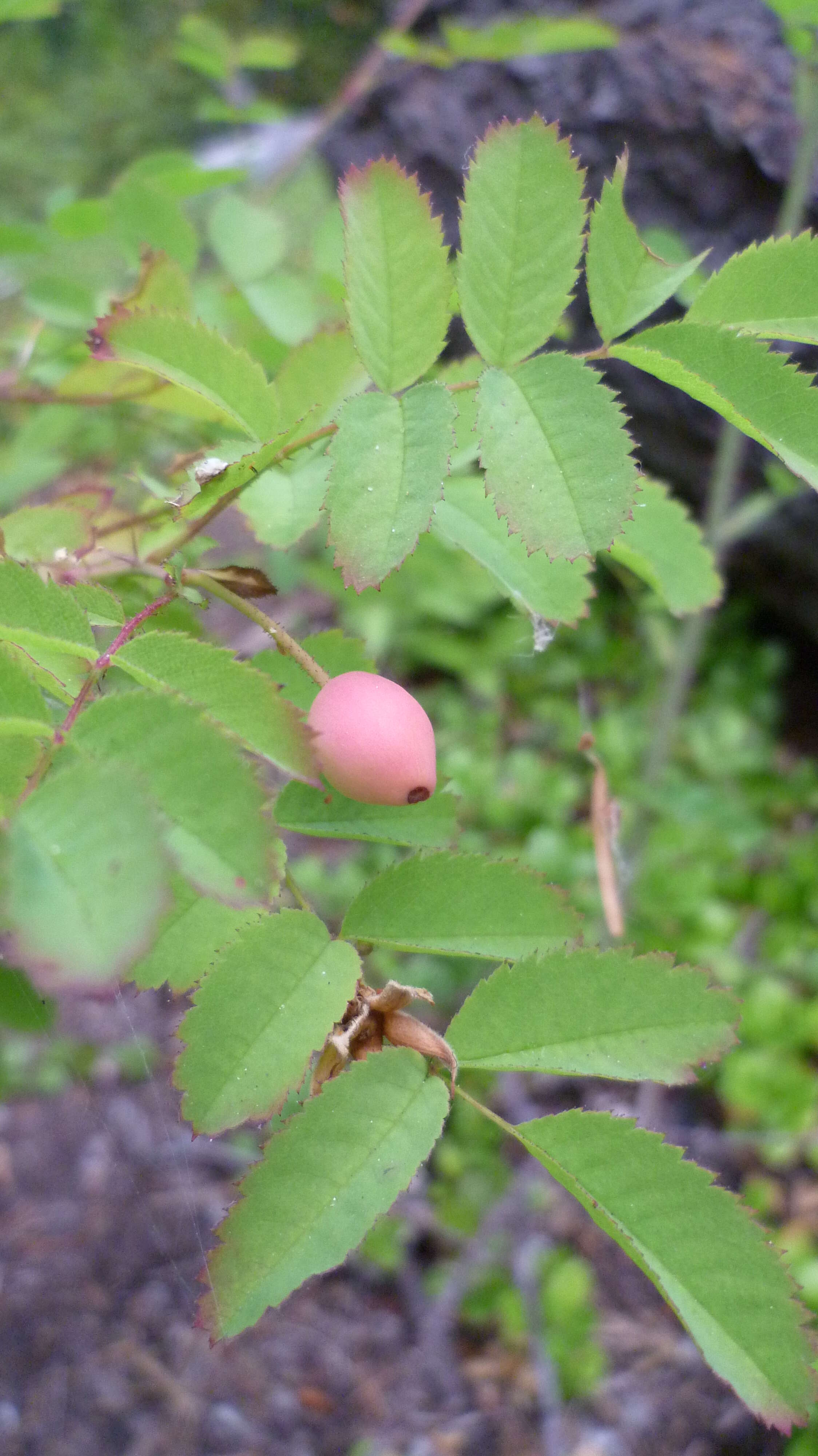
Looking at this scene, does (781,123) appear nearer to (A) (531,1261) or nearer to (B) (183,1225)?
(A) (531,1261)

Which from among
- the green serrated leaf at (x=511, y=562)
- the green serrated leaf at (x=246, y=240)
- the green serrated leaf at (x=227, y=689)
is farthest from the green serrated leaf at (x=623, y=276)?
the green serrated leaf at (x=246, y=240)

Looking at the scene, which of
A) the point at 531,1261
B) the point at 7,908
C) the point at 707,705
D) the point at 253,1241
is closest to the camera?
the point at 7,908

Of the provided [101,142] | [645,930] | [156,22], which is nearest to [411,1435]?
[645,930]

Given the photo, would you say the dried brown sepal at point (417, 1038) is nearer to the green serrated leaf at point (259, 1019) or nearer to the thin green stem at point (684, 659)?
the green serrated leaf at point (259, 1019)

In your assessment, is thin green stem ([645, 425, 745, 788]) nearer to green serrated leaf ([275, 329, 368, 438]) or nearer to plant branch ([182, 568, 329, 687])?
green serrated leaf ([275, 329, 368, 438])

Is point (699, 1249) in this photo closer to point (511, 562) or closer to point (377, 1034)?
point (377, 1034)
